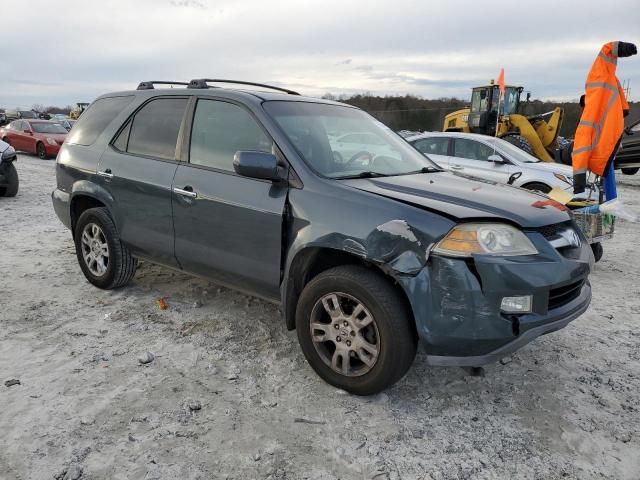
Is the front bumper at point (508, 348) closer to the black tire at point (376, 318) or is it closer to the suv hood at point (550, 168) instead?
the black tire at point (376, 318)

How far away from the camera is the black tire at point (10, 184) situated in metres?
9.29

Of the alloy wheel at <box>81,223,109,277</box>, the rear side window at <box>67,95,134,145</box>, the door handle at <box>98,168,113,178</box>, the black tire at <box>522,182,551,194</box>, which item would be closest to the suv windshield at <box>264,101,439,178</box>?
the door handle at <box>98,168,113,178</box>

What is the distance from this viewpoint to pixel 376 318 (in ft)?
8.89

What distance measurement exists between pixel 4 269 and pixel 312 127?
12.4ft

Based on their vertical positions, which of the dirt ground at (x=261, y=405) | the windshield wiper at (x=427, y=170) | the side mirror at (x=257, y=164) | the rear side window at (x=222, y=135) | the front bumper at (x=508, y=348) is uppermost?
the rear side window at (x=222, y=135)

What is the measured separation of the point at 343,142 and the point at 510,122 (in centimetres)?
1233

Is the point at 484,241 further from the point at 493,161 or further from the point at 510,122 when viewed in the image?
the point at 510,122

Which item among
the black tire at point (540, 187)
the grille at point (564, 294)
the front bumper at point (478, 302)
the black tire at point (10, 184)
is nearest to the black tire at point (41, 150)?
the black tire at point (10, 184)

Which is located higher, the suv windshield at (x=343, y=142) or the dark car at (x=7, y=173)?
the suv windshield at (x=343, y=142)

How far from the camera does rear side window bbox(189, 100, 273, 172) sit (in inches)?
135

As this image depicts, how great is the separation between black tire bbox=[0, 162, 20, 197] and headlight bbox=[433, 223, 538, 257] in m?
9.36

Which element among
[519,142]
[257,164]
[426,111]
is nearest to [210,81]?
[257,164]

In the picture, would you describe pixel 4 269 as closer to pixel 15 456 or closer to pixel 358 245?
pixel 15 456

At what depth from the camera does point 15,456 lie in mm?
2410
